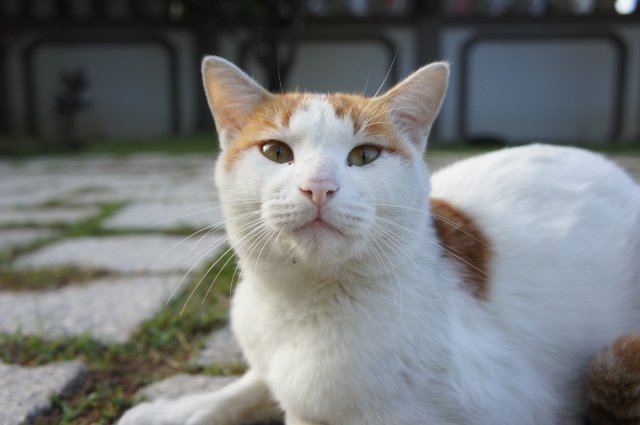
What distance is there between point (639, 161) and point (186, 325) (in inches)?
187

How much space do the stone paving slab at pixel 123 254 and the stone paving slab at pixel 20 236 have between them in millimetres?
204

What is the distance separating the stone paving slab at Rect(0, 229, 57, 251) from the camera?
297 centimetres

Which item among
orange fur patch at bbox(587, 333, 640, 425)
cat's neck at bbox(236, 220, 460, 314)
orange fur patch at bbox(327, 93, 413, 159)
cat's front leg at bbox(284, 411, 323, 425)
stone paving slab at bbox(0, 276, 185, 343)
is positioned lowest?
stone paving slab at bbox(0, 276, 185, 343)

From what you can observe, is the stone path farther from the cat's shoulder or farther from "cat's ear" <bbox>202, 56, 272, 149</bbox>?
the cat's shoulder

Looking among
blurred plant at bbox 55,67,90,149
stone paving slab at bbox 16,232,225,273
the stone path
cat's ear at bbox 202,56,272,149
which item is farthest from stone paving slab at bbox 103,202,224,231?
blurred plant at bbox 55,67,90,149

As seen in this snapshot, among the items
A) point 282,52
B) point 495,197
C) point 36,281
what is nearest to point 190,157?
point 282,52

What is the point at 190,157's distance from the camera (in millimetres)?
6945

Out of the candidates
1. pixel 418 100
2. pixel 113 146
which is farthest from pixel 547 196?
pixel 113 146

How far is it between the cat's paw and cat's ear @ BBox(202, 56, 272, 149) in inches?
27.2

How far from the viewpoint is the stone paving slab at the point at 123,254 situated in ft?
8.22

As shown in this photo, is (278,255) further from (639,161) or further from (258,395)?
(639,161)

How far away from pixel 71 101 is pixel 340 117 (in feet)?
32.7

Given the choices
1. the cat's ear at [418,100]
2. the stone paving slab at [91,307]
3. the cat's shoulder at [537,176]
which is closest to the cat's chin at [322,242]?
the cat's ear at [418,100]

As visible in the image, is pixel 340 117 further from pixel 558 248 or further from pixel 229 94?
pixel 558 248
